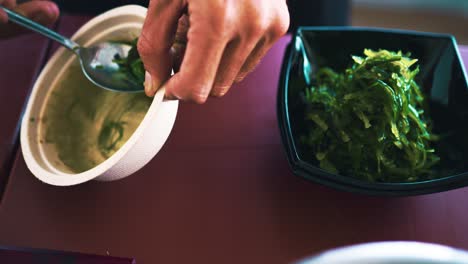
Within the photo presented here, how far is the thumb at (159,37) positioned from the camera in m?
0.66

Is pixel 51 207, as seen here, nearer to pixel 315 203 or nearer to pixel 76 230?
pixel 76 230

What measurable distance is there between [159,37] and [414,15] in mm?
Result: 1702

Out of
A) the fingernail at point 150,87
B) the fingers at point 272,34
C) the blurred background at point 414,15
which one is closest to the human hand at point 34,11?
the fingernail at point 150,87

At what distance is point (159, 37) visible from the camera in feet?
2.22

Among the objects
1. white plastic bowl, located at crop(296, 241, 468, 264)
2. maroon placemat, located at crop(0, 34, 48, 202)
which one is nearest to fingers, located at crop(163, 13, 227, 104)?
white plastic bowl, located at crop(296, 241, 468, 264)

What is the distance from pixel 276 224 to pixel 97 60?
43 centimetres

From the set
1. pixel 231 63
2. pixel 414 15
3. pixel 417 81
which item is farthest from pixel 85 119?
pixel 414 15

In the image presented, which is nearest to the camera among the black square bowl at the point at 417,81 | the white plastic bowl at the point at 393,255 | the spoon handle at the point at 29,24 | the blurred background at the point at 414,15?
the white plastic bowl at the point at 393,255

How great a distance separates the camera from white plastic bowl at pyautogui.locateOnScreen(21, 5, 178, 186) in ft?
2.31

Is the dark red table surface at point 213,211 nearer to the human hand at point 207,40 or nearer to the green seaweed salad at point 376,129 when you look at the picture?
the green seaweed salad at point 376,129

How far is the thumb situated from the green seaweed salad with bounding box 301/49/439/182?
0.28 m

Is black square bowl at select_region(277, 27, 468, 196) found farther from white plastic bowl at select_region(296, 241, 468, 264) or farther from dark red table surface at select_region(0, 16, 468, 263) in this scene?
white plastic bowl at select_region(296, 241, 468, 264)

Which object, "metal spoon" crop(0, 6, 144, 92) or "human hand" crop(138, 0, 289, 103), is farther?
"metal spoon" crop(0, 6, 144, 92)

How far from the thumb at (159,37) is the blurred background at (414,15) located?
151 cm
